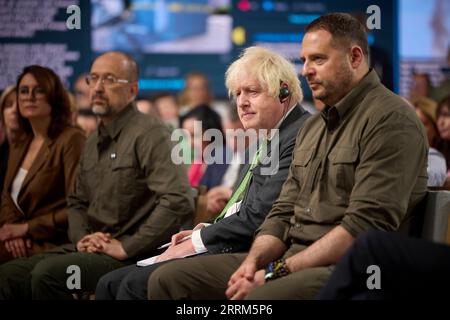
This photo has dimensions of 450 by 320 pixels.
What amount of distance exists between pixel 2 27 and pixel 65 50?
2.12ft

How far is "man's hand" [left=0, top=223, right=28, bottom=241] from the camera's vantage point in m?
4.24

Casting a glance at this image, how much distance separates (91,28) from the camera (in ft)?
27.0

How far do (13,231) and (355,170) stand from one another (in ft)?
7.40

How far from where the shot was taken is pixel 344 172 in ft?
9.11

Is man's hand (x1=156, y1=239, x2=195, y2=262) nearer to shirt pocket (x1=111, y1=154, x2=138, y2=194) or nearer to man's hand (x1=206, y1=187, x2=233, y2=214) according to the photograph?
shirt pocket (x1=111, y1=154, x2=138, y2=194)

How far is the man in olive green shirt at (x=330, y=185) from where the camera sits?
8.62ft

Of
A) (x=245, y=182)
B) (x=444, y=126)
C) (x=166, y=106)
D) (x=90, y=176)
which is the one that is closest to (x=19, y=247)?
(x=90, y=176)

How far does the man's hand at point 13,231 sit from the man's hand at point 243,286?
71.4 inches

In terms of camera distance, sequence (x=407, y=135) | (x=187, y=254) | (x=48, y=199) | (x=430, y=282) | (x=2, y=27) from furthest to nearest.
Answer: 1. (x=2, y=27)
2. (x=48, y=199)
3. (x=187, y=254)
4. (x=407, y=135)
5. (x=430, y=282)

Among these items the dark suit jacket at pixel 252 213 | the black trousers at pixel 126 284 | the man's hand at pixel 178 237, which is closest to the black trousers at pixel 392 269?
the dark suit jacket at pixel 252 213

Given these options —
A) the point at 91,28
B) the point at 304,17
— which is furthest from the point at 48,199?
the point at 304,17

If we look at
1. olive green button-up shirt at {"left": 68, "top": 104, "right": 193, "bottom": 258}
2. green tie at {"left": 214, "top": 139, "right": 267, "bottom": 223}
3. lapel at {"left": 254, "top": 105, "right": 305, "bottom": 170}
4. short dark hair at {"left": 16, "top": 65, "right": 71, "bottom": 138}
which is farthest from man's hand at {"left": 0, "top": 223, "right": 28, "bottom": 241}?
lapel at {"left": 254, "top": 105, "right": 305, "bottom": 170}

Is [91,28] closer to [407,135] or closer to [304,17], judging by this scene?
[304,17]

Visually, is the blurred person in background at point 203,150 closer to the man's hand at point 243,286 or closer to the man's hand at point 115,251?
the man's hand at point 115,251
